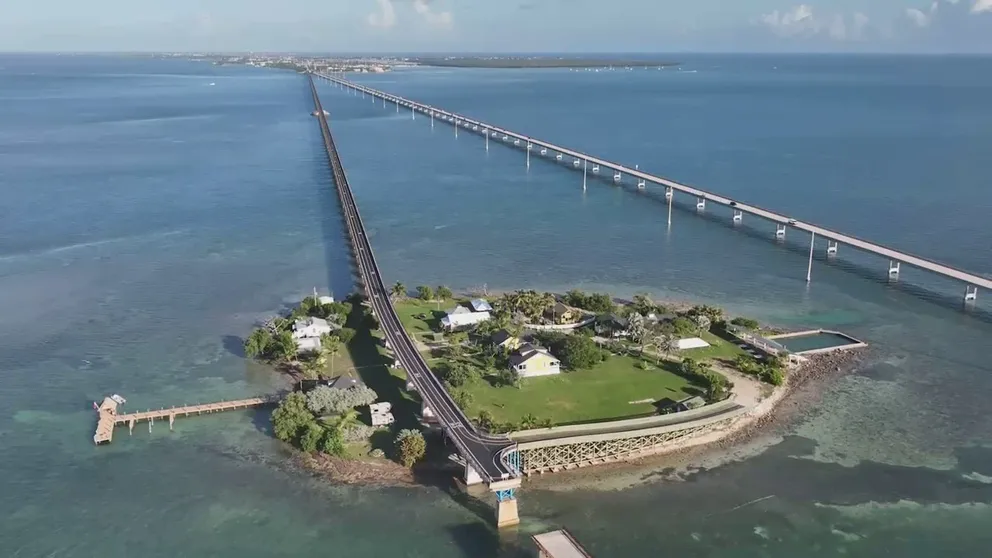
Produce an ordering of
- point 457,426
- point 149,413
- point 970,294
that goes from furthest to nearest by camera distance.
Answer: point 970,294, point 149,413, point 457,426

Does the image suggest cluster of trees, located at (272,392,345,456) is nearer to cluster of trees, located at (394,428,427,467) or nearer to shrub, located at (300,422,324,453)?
shrub, located at (300,422,324,453)

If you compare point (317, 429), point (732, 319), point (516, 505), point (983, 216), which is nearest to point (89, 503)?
point (317, 429)

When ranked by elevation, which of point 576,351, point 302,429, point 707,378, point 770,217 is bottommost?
point 302,429

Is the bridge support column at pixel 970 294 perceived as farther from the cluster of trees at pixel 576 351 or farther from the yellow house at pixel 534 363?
the yellow house at pixel 534 363

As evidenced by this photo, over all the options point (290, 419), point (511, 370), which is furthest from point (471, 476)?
point (511, 370)

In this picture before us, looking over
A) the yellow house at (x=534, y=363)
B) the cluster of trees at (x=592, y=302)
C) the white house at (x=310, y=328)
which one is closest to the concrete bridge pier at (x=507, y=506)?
the yellow house at (x=534, y=363)

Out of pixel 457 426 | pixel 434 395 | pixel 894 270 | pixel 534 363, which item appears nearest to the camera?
pixel 457 426

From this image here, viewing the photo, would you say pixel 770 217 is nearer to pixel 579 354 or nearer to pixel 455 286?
pixel 455 286
